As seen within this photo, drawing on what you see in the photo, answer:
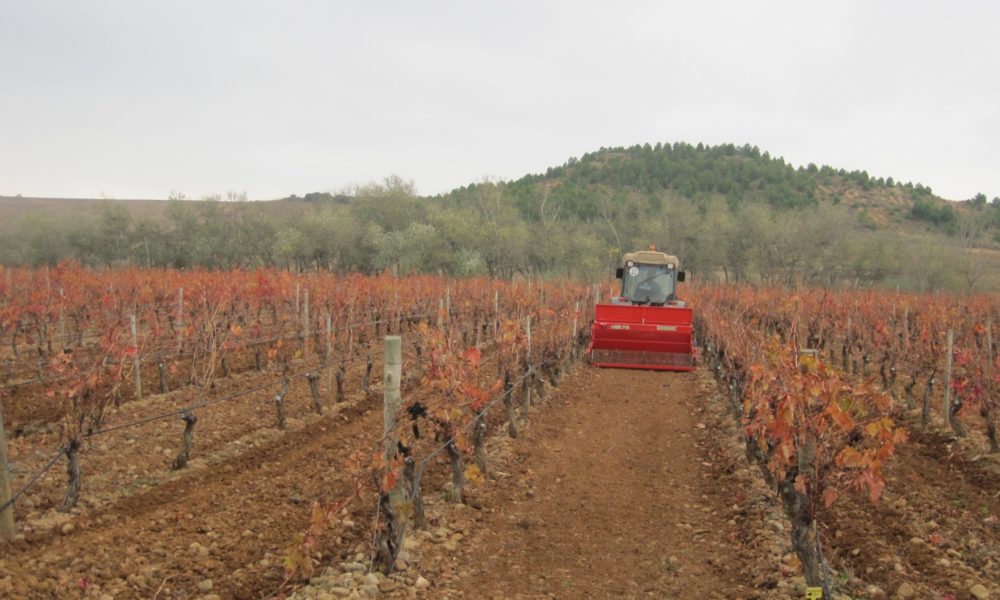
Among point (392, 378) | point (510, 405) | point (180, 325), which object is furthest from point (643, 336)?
point (392, 378)

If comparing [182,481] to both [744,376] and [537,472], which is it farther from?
[744,376]

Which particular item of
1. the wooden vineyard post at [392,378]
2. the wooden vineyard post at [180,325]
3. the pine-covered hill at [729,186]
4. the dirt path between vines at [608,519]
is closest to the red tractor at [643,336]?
the dirt path between vines at [608,519]

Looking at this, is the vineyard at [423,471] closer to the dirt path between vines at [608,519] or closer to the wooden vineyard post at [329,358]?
the dirt path between vines at [608,519]

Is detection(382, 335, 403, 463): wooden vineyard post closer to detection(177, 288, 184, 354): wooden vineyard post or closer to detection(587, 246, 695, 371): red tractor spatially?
detection(177, 288, 184, 354): wooden vineyard post

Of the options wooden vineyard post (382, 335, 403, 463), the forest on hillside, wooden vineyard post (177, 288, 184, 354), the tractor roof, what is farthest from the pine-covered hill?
→ wooden vineyard post (382, 335, 403, 463)

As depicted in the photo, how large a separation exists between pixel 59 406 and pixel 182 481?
12.4 feet

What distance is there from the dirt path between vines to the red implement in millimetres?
3286

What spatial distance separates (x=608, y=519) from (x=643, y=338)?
7355 millimetres

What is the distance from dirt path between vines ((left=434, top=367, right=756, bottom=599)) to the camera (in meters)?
4.22

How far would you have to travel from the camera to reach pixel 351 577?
3975 mm

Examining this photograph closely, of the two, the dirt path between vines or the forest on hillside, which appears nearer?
the dirt path between vines

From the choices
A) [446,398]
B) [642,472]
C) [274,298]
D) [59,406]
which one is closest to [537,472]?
[642,472]

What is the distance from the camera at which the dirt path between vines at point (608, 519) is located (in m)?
4.22

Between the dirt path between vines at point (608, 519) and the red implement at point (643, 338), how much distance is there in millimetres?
3286
